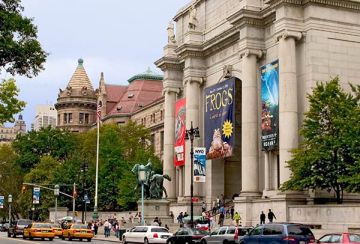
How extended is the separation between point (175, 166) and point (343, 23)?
28.4 m

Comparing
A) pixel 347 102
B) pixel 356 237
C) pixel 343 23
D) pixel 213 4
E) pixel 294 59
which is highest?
pixel 213 4

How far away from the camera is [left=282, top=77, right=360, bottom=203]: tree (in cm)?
4406

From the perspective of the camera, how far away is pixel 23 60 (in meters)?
27.6

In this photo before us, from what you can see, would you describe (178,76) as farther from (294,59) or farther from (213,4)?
(294,59)

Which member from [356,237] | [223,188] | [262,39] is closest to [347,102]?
[262,39]

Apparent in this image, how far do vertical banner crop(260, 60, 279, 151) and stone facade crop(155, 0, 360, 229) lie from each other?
1137mm

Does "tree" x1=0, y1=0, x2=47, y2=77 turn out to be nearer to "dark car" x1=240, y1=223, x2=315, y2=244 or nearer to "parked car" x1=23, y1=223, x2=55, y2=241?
"dark car" x1=240, y1=223, x2=315, y2=244

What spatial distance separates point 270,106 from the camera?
55406 mm

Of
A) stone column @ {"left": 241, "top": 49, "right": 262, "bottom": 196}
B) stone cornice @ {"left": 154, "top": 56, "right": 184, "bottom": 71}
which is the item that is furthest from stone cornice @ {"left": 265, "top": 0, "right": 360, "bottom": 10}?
stone cornice @ {"left": 154, "top": 56, "right": 184, "bottom": 71}

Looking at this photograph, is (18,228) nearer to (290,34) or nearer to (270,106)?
(270,106)

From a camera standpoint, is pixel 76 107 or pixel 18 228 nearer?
pixel 18 228

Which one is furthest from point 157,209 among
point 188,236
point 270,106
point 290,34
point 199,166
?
point 188,236

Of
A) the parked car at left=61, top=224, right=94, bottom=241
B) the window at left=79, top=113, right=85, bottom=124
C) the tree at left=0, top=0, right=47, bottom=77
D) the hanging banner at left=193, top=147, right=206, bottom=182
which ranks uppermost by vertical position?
the window at left=79, top=113, right=85, bottom=124

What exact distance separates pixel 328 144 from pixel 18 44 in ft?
81.0
